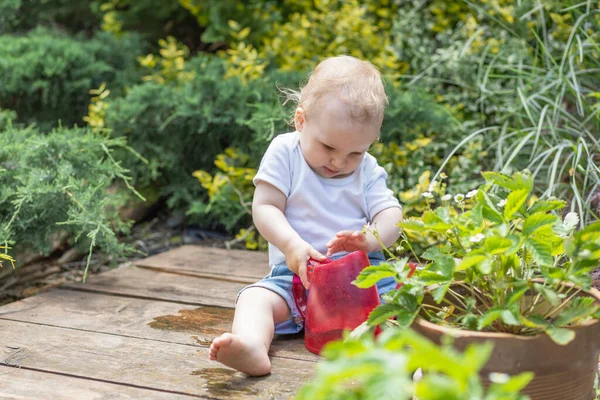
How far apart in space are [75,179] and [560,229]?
190 centimetres

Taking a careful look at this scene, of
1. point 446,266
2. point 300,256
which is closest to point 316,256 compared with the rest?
point 300,256

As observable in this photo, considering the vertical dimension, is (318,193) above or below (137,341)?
above

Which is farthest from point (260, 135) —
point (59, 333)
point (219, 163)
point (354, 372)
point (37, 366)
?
point (354, 372)

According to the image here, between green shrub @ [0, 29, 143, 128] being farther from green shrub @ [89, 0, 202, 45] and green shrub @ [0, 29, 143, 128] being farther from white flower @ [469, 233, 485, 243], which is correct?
white flower @ [469, 233, 485, 243]

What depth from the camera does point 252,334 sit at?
1.90m

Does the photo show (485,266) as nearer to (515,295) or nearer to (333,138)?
(515,295)

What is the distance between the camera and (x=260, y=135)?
3.37 meters

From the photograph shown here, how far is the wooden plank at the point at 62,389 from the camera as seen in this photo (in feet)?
5.64

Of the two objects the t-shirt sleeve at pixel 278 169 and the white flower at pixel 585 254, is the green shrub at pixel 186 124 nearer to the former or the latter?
the t-shirt sleeve at pixel 278 169

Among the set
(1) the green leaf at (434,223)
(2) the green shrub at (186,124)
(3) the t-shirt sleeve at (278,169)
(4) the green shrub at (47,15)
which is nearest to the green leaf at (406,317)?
(1) the green leaf at (434,223)

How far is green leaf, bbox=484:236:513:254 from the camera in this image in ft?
4.77

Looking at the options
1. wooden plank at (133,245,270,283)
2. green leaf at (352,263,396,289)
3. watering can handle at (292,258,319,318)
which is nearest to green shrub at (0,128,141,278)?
wooden plank at (133,245,270,283)

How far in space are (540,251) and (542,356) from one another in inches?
8.7

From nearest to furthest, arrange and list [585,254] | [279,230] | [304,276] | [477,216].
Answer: [585,254] < [477,216] < [304,276] < [279,230]
